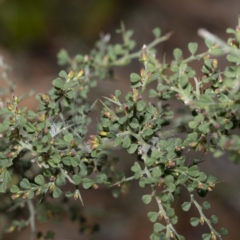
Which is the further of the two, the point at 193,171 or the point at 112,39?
the point at 112,39

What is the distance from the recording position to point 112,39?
382cm

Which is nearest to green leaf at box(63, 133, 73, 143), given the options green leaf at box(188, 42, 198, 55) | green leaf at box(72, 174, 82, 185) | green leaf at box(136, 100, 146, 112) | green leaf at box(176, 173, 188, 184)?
green leaf at box(72, 174, 82, 185)

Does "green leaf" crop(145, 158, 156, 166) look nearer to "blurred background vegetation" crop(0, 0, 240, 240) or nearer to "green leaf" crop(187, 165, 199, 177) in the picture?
"green leaf" crop(187, 165, 199, 177)

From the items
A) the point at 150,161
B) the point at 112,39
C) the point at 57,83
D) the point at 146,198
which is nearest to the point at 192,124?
the point at 150,161

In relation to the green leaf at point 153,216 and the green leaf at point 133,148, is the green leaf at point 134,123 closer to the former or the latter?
the green leaf at point 133,148

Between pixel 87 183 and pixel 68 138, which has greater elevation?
pixel 68 138

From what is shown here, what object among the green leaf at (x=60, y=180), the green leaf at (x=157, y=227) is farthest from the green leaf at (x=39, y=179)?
the green leaf at (x=157, y=227)

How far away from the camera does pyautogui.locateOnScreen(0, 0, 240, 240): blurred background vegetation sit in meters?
3.23

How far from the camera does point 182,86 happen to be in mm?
972

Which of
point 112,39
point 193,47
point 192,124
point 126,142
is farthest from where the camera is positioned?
point 112,39

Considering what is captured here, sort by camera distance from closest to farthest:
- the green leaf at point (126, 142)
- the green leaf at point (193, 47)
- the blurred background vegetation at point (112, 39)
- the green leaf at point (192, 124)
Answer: the green leaf at point (192, 124) → the green leaf at point (126, 142) → the green leaf at point (193, 47) → the blurred background vegetation at point (112, 39)

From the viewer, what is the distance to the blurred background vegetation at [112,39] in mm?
3234

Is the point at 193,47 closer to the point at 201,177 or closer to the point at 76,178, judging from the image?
the point at 201,177

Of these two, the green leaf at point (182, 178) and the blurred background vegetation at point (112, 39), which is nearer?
the green leaf at point (182, 178)
